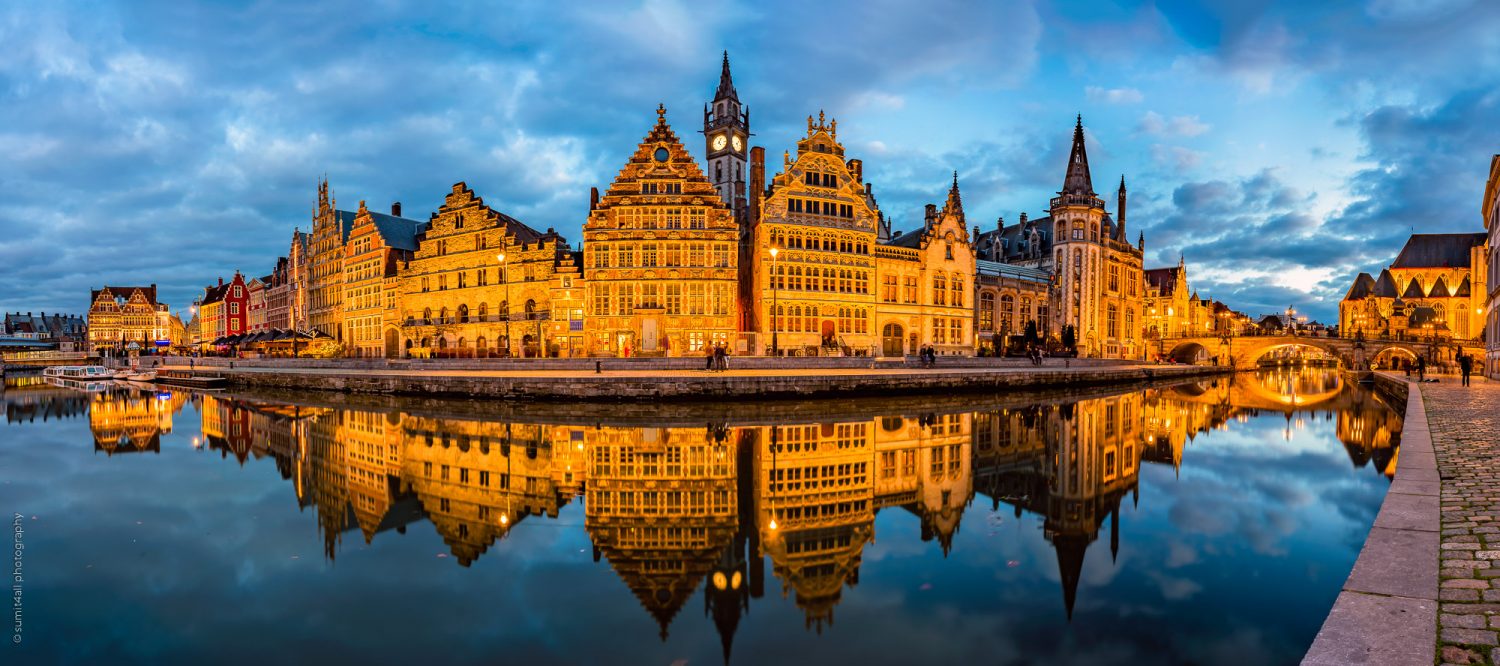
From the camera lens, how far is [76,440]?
19875 millimetres

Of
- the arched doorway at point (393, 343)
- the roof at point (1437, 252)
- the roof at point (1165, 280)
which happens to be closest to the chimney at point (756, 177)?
the arched doorway at point (393, 343)

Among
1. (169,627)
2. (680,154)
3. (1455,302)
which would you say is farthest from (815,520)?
(1455,302)

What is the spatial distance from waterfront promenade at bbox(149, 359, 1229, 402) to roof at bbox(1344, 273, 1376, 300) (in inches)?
2991

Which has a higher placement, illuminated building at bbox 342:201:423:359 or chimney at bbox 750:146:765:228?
chimney at bbox 750:146:765:228

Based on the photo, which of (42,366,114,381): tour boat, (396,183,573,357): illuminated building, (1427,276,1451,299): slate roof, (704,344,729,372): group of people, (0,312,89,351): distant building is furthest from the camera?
(0,312,89,351): distant building

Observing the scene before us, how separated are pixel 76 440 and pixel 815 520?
22176 mm

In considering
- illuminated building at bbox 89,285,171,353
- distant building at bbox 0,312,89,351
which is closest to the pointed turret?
illuminated building at bbox 89,285,171,353

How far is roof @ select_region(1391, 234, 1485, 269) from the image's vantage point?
85812 mm

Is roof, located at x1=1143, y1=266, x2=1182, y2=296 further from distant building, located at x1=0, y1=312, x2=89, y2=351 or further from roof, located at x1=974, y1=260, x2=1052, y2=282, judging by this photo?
distant building, located at x1=0, y1=312, x2=89, y2=351

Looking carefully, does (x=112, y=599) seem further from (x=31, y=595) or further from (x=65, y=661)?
(x=65, y=661)

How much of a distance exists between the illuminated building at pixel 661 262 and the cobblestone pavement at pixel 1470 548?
3374cm

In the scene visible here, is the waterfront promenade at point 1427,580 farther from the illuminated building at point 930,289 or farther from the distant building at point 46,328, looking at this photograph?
the distant building at point 46,328

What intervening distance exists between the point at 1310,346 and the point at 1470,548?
77778 millimetres

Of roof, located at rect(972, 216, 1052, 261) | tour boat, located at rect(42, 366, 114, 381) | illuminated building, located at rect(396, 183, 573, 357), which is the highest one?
roof, located at rect(972, 216, 1052, 261)
